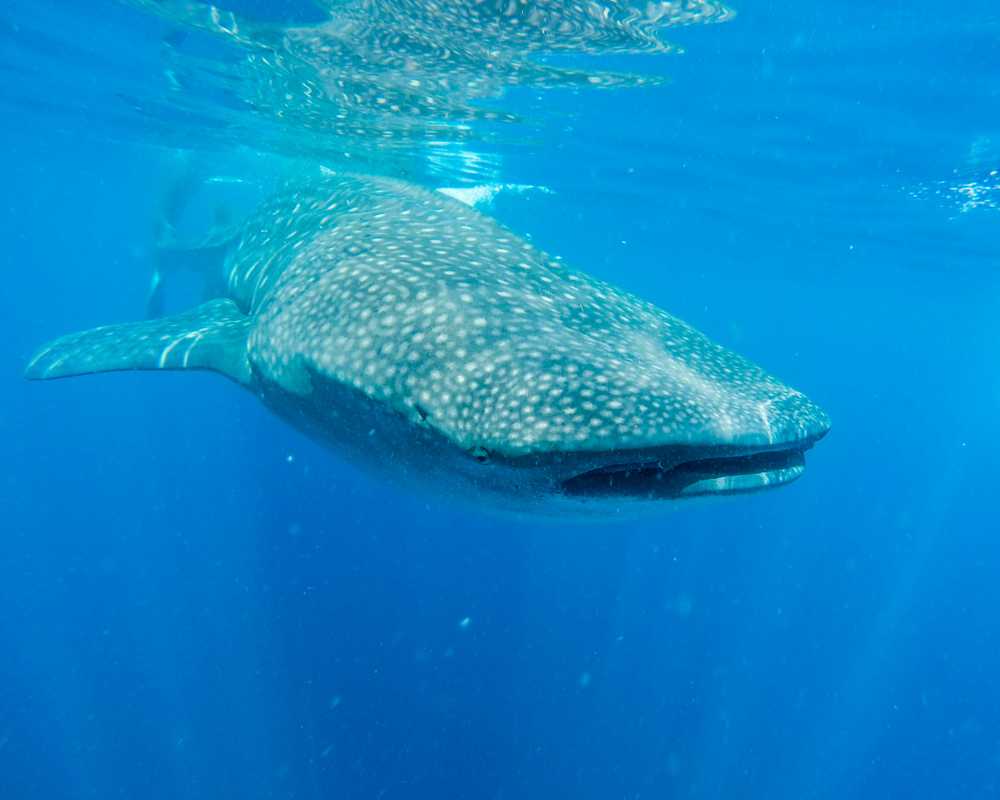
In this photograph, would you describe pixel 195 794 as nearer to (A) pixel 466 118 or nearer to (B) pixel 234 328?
(B) pixel 234 328

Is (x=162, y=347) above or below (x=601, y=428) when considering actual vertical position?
below

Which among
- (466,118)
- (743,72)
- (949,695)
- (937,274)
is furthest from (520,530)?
(937,274)

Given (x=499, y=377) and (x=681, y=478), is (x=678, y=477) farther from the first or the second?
(x=499, y=377)

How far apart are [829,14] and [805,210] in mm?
14268

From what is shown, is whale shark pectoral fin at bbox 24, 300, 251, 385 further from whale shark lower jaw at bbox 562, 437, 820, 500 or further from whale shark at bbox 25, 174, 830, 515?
whale shark lower jaw at bbox 562, 437, 820, 500

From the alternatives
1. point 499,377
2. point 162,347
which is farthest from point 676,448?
point 162,347

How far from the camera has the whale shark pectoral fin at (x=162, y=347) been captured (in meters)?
5.52

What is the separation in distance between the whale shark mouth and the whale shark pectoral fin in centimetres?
307

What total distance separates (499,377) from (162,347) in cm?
420

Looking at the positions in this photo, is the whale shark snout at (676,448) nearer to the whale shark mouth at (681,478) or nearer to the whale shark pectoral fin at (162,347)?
the whale shark mouth at (681,478)

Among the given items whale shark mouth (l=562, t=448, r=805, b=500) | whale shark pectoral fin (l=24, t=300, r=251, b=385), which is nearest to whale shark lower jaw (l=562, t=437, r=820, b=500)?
whale shark mouth (l=562, t=448, r=805, b=500)

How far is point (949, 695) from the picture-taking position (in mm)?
26938

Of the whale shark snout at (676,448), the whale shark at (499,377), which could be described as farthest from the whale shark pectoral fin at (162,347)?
the whale shark snout at (676,448)

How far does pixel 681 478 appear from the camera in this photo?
3.16 m
